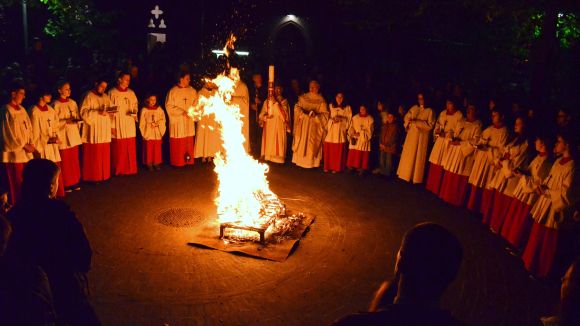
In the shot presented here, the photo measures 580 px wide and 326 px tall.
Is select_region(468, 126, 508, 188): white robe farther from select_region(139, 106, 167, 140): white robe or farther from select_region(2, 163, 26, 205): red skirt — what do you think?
select_region(2, 163, 26, 205): red skirt

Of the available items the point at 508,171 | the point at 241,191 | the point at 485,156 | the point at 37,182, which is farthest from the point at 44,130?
the point at 508,171

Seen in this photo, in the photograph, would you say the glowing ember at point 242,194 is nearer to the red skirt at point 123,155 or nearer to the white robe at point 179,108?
the white robe at point 179,108

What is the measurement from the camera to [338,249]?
9469 mm

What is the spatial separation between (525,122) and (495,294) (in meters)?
3.73

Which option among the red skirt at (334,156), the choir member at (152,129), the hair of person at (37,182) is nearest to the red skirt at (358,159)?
the red skirt at (334,156)

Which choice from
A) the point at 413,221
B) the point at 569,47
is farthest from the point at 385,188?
the point at 569,47

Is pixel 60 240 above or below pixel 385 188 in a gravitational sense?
above

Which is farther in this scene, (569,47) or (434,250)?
(569,47)

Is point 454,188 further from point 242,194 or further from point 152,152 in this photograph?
point 152,152

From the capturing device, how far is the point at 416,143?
1326 centimetres

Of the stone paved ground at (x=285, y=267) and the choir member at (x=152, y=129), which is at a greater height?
the choir member at (x=152, y=129)

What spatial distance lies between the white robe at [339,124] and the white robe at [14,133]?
734cm

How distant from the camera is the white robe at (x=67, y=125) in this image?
37.8ft

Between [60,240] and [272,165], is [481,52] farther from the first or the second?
[60,240]
